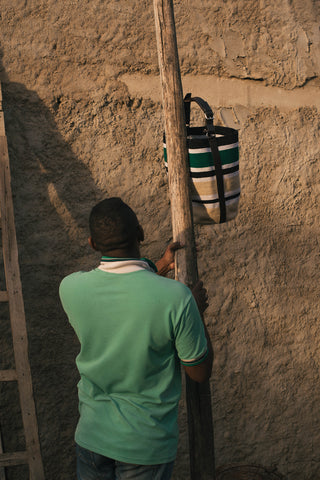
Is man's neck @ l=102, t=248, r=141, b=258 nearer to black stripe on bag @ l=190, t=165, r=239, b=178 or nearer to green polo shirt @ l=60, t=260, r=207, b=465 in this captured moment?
green polo shirt @ l=60, t=260, r=207, b=465

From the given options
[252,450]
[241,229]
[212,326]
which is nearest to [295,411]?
[252,450]

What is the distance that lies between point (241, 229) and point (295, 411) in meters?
1.09

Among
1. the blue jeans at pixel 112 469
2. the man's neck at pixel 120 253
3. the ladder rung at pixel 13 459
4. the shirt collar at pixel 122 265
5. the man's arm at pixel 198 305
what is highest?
the man's neck at pixel 120 253

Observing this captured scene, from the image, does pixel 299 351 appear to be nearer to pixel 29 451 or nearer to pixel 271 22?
pixel 29 451

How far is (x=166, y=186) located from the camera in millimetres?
2842

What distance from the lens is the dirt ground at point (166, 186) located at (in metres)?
2.62

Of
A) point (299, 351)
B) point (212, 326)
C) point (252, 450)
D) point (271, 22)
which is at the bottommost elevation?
point (252, 450)

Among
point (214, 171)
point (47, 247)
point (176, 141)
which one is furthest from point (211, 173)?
point (47, 247)

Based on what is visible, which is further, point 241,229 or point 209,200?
point 241,229

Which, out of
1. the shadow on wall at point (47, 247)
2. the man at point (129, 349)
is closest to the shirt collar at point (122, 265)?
the man at point (129, 349)

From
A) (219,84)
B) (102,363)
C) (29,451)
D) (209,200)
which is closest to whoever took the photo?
(102,363)

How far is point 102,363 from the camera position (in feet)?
5.62

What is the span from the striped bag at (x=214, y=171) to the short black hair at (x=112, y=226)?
0.45 meters

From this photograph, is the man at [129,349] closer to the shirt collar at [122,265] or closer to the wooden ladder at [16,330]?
the shirt collar at [122,265]
